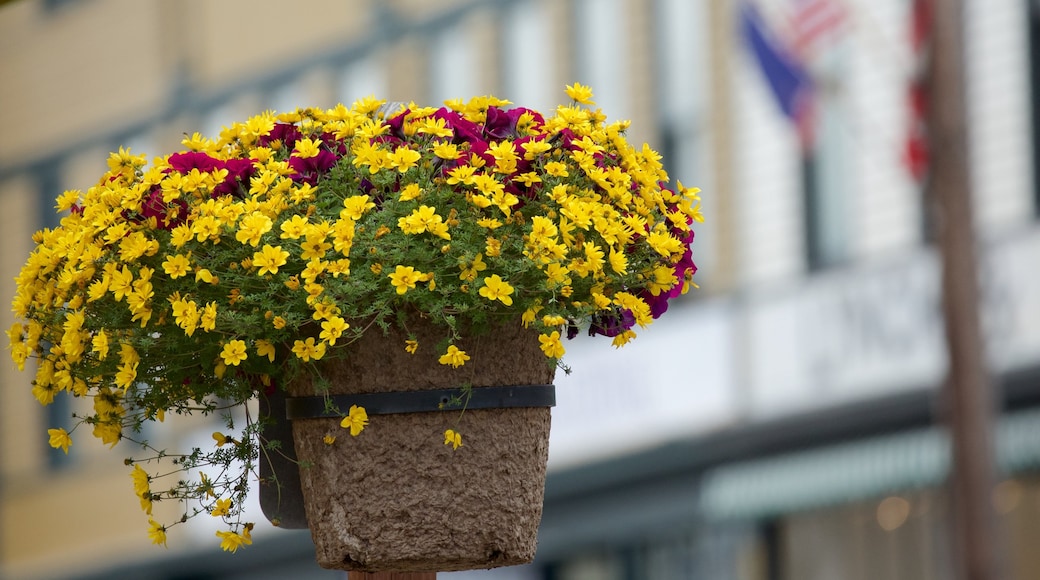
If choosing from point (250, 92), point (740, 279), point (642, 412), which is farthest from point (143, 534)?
point (740, 279)

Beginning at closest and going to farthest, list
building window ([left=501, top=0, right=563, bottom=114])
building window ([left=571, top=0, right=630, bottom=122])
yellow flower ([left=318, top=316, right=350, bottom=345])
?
yellow flower ([left=318, top=316, right=350, bottom=345])
building window ([left=571, top=0, right=630, bottom=122])
building window ([left=501, top=0, right=563, bottom=114])

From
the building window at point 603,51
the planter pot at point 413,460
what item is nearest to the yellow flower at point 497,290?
the planter pot at point 413,460

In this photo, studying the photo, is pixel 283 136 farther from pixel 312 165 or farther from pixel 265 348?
pixel 265 348

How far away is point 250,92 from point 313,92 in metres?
0.98

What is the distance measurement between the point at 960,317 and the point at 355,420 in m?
6.74

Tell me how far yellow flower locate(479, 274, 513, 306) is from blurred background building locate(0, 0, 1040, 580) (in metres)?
6.82

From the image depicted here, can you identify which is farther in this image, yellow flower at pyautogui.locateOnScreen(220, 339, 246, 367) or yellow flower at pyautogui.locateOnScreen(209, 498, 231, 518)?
yellow flower at pyautogui.locateOnScreen(209, 498, 231, 518)

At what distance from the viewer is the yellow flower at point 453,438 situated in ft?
8.51

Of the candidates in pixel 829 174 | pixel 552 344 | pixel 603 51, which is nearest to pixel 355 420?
pixel 552 344

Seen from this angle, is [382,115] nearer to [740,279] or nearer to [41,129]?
[740,279]

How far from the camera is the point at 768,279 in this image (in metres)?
13.5

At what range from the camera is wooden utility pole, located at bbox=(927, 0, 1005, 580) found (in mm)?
8734

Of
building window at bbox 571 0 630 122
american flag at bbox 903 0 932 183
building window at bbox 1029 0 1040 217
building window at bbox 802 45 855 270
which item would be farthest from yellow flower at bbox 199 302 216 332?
building window at bbox 571 0 630 122

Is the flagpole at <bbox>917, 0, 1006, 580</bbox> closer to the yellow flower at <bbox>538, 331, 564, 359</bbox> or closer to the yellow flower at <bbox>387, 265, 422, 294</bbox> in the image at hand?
the yellow flower at <bbox>538, 331, 564, 359</bbox>
